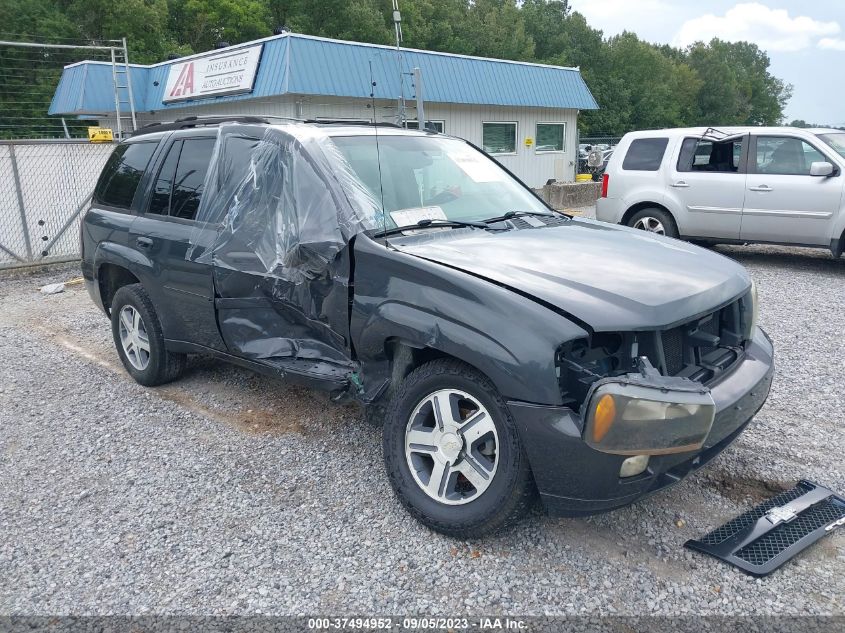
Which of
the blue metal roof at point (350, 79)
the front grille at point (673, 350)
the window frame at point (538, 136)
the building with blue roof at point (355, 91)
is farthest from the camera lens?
the window frame at point (538, 136)

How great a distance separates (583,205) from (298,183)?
1454 centimetres

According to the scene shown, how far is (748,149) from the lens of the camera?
9062mm

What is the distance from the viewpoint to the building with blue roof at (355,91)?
1569cm

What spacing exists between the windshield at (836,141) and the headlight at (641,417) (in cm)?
764

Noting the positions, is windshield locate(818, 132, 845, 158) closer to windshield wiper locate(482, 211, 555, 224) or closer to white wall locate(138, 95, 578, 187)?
windshield wiper locate(482, 211, 555, 224)

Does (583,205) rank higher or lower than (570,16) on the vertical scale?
lower

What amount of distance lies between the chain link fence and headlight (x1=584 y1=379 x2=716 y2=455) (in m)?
10.1

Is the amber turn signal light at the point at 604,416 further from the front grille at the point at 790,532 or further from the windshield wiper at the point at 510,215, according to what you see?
the windshield wiper at the point at 510,215

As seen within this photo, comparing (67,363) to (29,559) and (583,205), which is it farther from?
(583,205)

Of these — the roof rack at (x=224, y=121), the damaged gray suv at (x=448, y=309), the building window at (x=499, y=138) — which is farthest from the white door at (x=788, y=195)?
the building window at (x=499, y=138)

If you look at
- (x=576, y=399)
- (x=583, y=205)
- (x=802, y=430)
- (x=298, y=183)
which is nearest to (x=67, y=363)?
(x=298, y=183)

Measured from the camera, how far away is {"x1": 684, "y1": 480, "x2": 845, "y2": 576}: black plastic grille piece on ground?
9.50ft

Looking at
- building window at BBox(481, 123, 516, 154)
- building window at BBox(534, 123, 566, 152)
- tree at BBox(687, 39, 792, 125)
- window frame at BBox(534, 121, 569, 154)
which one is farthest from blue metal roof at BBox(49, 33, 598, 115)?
tree at BBox(687, 39, 792, 125)

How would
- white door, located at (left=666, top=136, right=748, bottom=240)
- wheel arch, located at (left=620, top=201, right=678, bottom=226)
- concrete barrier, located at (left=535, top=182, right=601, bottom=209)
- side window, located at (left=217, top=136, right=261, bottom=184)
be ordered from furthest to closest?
concrete barrier, located at (left=535, top=182, right=601, bottom=209) < wheel arch, located at (left=620, top=201, right=678, bottom=226) < white door, located at (left=666, top=136, right=748, bottom=240) < side window, located at (left=217, top=136, right=261, bottom=184)
